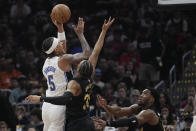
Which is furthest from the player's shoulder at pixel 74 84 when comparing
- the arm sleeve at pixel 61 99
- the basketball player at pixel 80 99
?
the arm sleeve at pixel 61 99

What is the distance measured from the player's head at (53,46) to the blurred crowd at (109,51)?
122 inches

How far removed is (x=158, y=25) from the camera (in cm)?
1720

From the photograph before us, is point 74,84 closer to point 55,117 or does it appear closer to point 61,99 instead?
point 61,99

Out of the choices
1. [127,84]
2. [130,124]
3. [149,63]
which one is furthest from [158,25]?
[130,124]

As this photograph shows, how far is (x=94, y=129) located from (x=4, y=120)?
421 cm

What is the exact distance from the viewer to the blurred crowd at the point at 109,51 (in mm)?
12602

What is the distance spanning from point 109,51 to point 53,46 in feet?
25.7

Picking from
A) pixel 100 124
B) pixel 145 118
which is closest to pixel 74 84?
pixel 100 124

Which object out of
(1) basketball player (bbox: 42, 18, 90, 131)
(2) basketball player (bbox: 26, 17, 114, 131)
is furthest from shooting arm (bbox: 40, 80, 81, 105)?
(1) basketball player (bbox: 42, 18, 90, 131)

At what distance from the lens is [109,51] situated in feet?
54.0

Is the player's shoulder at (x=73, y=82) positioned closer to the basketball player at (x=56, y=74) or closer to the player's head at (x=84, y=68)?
the player's head at (x=84, y=68)

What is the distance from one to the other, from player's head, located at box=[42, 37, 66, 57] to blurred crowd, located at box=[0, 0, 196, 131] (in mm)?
3093

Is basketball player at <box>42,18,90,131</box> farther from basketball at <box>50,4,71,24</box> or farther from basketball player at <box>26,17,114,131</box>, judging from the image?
basketball at <box>50,4,71,24</box>

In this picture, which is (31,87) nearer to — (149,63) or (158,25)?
(149,63)
